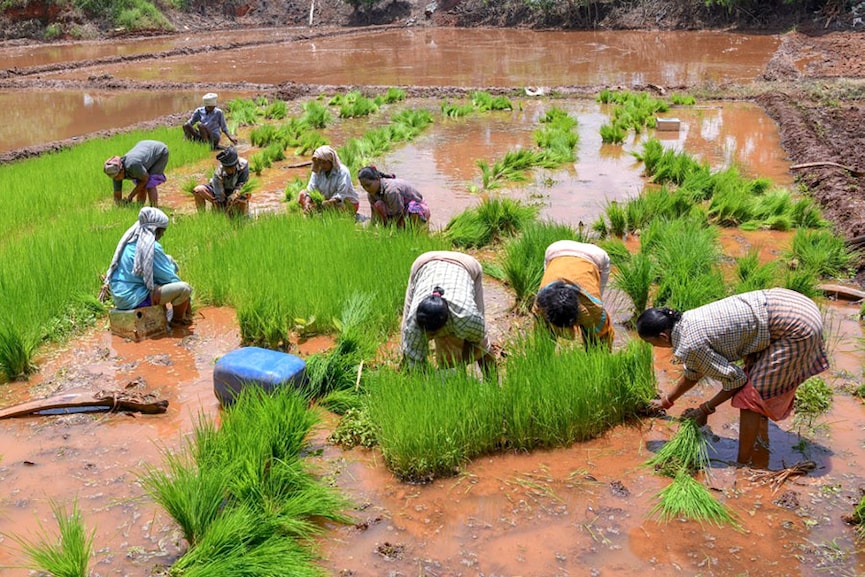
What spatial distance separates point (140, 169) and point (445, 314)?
213 inches

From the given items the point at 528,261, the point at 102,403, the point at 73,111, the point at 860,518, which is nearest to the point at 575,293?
the point at 860,518

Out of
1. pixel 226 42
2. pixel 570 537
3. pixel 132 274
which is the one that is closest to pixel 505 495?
pixel 570 537

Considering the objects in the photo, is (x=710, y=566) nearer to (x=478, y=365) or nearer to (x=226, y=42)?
(x=478, y=365)

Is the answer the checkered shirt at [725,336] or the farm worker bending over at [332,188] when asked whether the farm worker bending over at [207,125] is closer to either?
the farm worker bending over at [332,188]

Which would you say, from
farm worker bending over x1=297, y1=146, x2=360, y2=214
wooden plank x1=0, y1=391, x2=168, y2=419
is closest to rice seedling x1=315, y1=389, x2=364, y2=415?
wooden plank x1=0, y1=391, x2=168, y2=419

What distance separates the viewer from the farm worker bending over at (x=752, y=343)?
10.8ft

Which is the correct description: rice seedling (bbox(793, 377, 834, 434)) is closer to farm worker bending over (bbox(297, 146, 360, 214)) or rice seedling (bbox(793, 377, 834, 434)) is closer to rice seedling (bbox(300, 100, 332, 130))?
farm worker bending over (bbox(297, 146, 360, 214))

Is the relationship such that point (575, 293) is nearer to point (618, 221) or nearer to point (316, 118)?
point (618, 221)

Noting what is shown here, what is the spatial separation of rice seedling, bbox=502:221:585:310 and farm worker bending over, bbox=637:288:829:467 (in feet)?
6.40

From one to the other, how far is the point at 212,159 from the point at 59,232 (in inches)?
172

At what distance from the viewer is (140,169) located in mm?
7730

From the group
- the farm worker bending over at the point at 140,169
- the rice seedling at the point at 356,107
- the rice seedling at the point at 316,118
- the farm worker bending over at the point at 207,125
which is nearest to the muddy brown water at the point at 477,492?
the farm worker bending over at the point at 140,169

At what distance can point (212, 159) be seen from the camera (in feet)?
35.1

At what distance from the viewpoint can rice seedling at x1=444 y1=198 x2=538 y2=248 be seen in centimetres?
668
